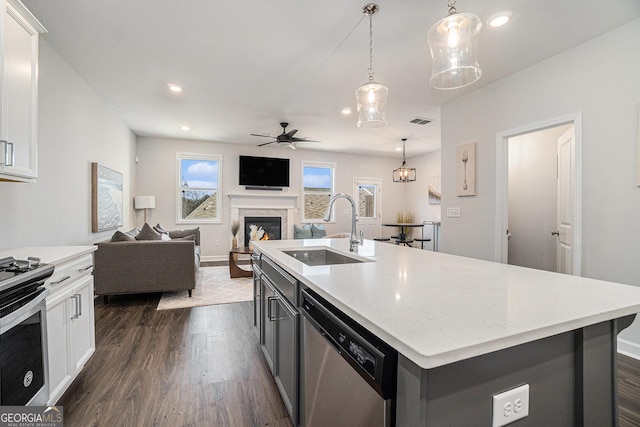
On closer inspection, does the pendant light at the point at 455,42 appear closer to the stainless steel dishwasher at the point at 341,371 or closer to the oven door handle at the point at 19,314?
the stainless steel dishwasher at the point at 341,371

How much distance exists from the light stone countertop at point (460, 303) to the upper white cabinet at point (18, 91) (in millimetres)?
1728

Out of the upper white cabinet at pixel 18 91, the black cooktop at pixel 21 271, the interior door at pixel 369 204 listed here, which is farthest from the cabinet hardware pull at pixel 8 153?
the interior door at pixel 369 204

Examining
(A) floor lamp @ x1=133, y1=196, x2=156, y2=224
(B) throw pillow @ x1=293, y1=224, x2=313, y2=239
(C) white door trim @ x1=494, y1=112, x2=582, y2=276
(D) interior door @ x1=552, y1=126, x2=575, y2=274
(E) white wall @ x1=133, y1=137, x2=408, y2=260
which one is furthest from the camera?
(B) throw pillow @ x1=293, y1=224, x2=313, y2=239

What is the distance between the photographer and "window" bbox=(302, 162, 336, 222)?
24.8ft

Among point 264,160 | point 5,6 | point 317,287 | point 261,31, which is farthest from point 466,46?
point 264,160

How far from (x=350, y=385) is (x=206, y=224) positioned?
6343 mm

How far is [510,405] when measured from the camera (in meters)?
0.74

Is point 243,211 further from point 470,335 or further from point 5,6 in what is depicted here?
point 470,335

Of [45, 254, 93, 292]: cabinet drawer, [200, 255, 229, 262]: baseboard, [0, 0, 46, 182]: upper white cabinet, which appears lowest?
[200, 255, 229, 262]: baseboard

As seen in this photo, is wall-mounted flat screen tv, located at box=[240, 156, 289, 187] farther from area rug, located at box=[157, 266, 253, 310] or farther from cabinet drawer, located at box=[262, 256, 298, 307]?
cabinet drawer, located at box=[262, 256, 298, 307]

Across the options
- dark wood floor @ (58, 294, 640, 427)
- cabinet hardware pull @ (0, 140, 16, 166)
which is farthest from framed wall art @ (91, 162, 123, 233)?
cabinet hardware pull @ (0, 140, 16, 166)

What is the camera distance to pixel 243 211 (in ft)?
22.7

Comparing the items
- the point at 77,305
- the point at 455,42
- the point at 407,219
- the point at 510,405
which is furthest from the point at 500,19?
the point at 407,219

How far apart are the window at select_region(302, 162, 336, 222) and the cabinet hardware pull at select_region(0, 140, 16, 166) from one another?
6.04 meters
